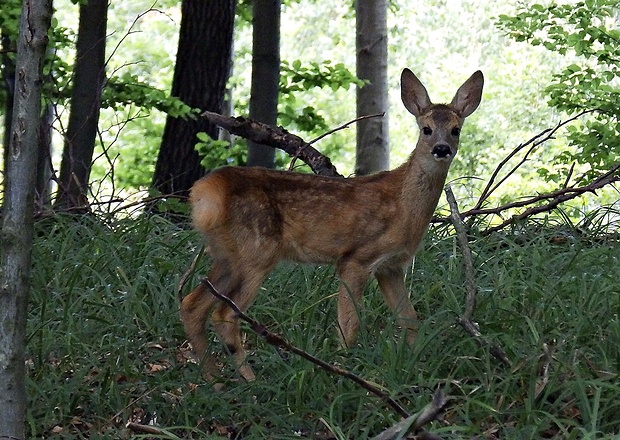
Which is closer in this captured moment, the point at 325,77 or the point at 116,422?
the point at 116,422

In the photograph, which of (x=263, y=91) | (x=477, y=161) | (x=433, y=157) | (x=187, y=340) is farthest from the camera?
(x=477, y=161)

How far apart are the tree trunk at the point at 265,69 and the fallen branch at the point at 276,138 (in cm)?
204

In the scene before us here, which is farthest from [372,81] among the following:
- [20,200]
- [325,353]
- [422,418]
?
[422,418]

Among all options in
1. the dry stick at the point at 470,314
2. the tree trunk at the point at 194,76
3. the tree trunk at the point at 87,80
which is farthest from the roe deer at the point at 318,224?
the tree trunk at the point at 194,76

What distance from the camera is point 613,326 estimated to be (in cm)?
425

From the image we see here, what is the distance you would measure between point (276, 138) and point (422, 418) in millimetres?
4316

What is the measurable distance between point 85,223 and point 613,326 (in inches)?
142

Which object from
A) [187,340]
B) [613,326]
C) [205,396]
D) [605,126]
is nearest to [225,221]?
[187,340]

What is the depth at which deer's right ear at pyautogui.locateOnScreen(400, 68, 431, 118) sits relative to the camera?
6.09 meters

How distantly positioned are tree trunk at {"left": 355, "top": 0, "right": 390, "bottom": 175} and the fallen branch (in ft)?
12.6

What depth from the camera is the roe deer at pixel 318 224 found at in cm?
514

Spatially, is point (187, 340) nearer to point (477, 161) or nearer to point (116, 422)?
point (116, 422)

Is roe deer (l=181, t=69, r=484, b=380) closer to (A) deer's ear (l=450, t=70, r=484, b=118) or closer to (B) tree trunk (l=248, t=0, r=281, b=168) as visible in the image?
(A) deer's ear (l=450, t=70, r=484, b=118)

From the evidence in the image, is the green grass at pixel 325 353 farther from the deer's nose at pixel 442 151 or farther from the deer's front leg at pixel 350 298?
the deer's nose at pixel 442 151
